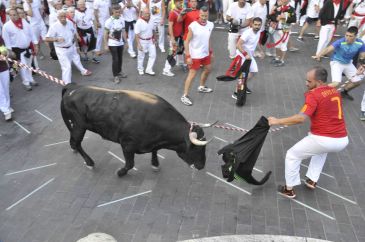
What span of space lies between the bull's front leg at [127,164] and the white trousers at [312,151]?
2518 millimetres

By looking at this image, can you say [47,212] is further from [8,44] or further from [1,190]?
[8,44]

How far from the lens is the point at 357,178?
19.6 ft

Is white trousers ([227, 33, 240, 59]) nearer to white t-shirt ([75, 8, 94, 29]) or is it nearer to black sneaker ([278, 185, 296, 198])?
white t-shirt ([75, 8, 94, 29])

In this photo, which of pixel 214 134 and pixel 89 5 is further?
pixel 89 5

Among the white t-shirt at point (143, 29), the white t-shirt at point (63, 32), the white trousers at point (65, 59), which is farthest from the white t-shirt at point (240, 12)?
the white trousers at point (65, 59)

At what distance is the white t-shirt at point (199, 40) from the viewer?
7.97 m

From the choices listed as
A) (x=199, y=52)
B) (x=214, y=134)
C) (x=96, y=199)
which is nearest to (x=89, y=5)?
(x=199, y=52)

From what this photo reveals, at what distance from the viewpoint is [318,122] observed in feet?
16.3

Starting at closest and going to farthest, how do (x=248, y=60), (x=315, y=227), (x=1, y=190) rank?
(x=315, y=227), (x=1, y=190), (x=248, y=60)

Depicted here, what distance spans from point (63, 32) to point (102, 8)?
3.37 m

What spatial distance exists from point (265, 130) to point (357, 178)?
87.7 inches

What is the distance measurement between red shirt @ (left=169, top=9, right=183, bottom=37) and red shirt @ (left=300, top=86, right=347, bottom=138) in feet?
17.7

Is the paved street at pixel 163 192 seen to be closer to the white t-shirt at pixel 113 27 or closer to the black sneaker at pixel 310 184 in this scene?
the black sneaker at pixel 310 184

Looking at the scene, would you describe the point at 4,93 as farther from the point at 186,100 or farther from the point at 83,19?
the point at 186,100
